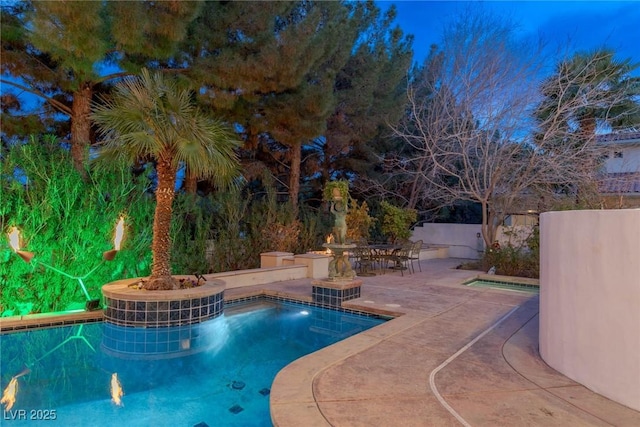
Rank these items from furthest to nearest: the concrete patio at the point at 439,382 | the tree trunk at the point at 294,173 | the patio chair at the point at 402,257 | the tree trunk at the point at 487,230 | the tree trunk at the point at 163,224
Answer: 1. the tree trunk at the point at 294,173
2. the tree trunk at the point at 487,230
3. the patio chair at the point at 402,257
4. the tree trunk at the point at 163,224
5. the concrete patio at the point at 439,382

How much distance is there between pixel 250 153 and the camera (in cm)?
1295

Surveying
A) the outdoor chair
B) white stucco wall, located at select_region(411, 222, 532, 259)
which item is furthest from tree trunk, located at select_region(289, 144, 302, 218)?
white stucco wall, located at select_region(411, 222, 532, 259)

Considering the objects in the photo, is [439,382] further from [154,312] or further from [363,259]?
[363,259]

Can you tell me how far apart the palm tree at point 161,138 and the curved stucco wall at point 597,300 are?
476 centimetres

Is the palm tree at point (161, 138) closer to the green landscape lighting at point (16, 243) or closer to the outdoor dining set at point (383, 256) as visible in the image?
the green landscape lighting at point (16, 243)

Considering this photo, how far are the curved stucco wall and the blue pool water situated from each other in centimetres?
276

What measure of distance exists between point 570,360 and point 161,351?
4.62 metres

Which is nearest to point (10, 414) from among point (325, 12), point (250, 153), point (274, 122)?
point (274, 122)

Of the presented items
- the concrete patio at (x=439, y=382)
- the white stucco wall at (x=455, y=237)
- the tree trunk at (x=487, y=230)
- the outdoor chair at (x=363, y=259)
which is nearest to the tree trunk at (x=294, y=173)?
the outdoor chair at (x=363, y=259)

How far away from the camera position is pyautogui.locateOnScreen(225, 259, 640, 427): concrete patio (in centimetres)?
278

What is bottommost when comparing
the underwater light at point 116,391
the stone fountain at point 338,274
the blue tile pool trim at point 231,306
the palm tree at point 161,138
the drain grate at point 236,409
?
the drain grate at point 236,409

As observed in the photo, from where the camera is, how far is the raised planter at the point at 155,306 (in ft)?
18.2

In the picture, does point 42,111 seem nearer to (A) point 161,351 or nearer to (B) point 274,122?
(B) point 274,122

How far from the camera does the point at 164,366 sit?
4594 mm
